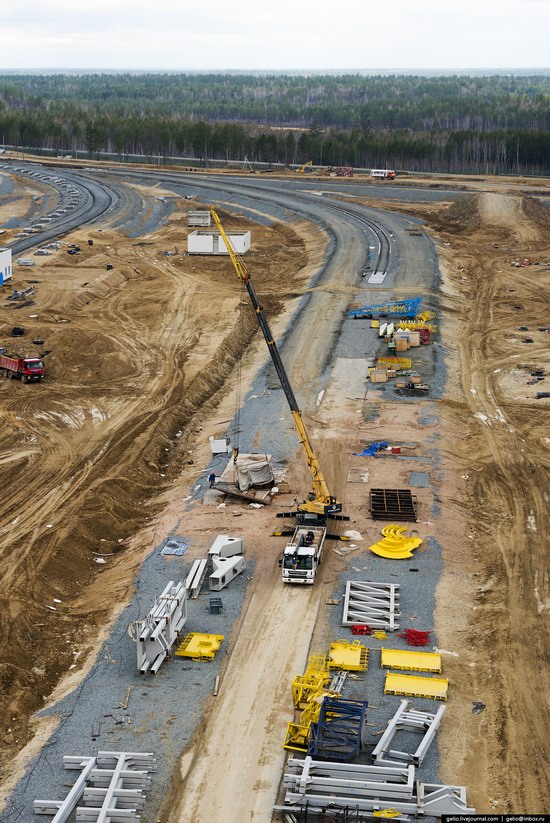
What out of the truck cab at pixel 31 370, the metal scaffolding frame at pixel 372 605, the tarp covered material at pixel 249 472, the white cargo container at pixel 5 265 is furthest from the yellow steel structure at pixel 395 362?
the white cargo container at pixel 5 265

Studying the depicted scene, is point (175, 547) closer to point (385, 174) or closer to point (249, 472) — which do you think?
point (249, 472)

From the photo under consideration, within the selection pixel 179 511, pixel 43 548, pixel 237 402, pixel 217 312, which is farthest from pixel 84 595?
pixel 217 312

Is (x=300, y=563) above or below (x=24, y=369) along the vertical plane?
above

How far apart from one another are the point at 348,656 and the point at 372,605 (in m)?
3.33

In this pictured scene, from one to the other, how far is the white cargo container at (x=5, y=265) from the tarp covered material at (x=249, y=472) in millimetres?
41402

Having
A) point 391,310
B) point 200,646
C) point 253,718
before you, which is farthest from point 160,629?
point 391,310

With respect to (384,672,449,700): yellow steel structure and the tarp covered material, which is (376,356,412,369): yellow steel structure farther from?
(384,672,449,700): yellow steel structure

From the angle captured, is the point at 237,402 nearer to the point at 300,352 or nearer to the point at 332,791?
the point at 300,352

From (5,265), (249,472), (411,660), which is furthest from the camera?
(5,265)

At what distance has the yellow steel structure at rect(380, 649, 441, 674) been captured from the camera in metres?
30.0

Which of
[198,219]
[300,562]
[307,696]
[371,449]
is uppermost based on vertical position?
[198,219]

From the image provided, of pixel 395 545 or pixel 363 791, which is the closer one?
pixel 363 791

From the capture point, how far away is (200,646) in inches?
1217

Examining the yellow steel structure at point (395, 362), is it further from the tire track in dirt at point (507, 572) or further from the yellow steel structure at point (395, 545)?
the yellow steel structure at point (395, 545)
